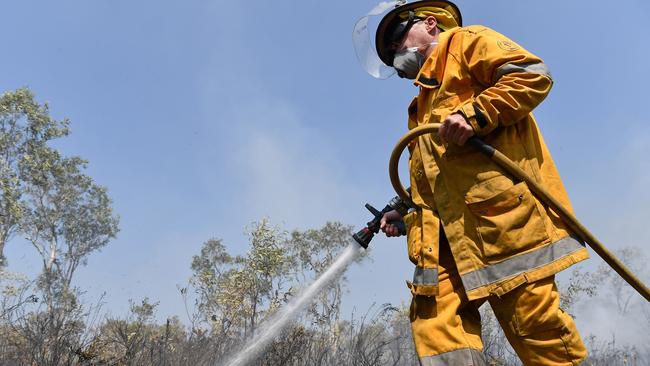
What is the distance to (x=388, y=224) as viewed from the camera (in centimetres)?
270

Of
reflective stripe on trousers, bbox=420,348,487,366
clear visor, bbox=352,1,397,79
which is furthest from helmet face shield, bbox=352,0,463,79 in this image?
reflective stripe on trousers, bbox=420,348,487,366

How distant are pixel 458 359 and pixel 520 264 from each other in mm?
420

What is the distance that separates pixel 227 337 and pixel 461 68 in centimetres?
401

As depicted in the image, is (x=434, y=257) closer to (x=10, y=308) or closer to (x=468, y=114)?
(x=468, y=114)

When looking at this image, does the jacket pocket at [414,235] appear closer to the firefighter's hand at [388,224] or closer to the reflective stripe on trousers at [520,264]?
the reflective stripe on trousers at [520,264]

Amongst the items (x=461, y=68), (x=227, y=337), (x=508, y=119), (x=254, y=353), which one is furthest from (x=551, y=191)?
(x=227, y=337)

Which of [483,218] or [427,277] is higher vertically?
[483,218]

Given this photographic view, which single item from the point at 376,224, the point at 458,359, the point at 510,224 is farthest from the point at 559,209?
the point at 376,224

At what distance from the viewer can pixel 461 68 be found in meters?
1.98

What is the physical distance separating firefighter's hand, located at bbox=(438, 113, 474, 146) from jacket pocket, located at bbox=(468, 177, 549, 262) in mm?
259

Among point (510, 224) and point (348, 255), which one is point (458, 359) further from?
point (348, 255)

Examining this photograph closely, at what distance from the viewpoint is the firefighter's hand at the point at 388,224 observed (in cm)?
266

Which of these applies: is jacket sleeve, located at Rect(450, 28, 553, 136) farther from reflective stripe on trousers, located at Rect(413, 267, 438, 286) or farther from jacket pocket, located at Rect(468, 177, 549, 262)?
reflective stripe on trousers, located at Rect(413, 267, 438, 286)

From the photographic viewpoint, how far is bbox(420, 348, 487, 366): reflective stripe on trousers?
5.40ft
